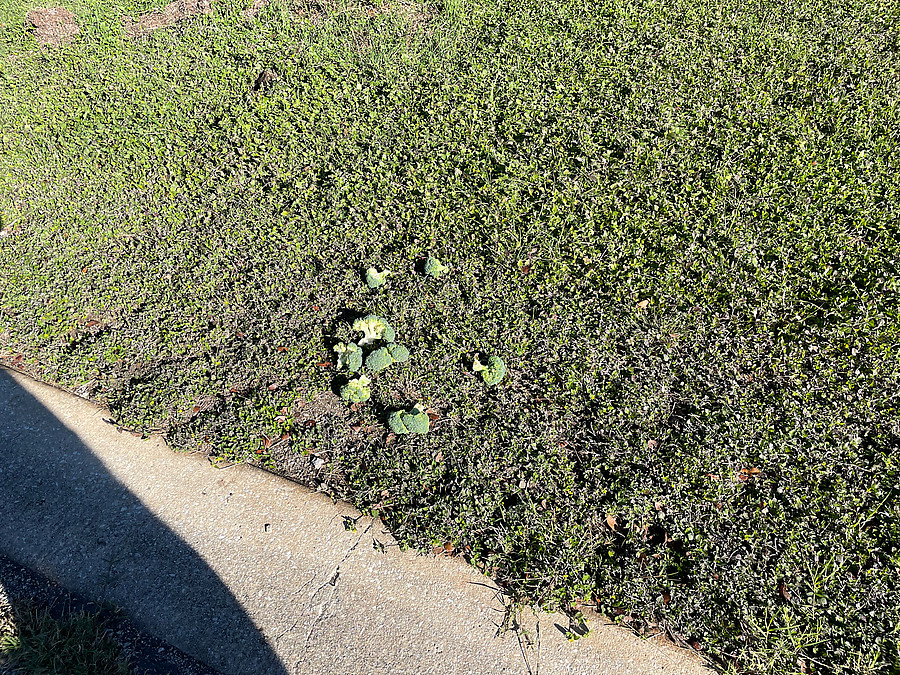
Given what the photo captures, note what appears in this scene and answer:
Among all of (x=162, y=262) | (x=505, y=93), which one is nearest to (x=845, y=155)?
(x=505, y=93)

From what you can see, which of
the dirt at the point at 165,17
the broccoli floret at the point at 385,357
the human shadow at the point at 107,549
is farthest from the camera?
the dirt at the point at 165,17

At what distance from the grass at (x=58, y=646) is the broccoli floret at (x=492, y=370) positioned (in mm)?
2338

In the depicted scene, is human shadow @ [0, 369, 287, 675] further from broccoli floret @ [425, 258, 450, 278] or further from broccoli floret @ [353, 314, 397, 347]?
broccoli floret @ [425, 258, 450, 278]

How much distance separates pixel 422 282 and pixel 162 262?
214 cm

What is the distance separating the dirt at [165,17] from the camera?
6.61 m

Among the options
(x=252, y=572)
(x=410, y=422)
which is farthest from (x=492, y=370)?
(x=252, y=572)

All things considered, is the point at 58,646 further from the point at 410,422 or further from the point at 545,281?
the point at 545,281

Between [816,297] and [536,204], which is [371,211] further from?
[816,297]

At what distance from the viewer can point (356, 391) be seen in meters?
3.22

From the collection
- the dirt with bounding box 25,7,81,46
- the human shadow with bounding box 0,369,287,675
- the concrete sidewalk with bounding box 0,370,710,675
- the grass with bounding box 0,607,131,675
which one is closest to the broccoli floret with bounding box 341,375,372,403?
the concrete sidewalk with bounding box 0,370,710,675

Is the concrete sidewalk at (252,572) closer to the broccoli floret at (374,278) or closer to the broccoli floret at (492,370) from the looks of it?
the broccoli floret at (492,370)

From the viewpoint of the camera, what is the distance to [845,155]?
13.5ft

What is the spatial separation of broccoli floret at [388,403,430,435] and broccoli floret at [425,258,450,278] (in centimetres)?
110

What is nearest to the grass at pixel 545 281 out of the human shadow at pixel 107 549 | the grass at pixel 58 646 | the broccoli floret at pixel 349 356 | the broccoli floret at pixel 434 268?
the broccoli floret at pixel 434 268
